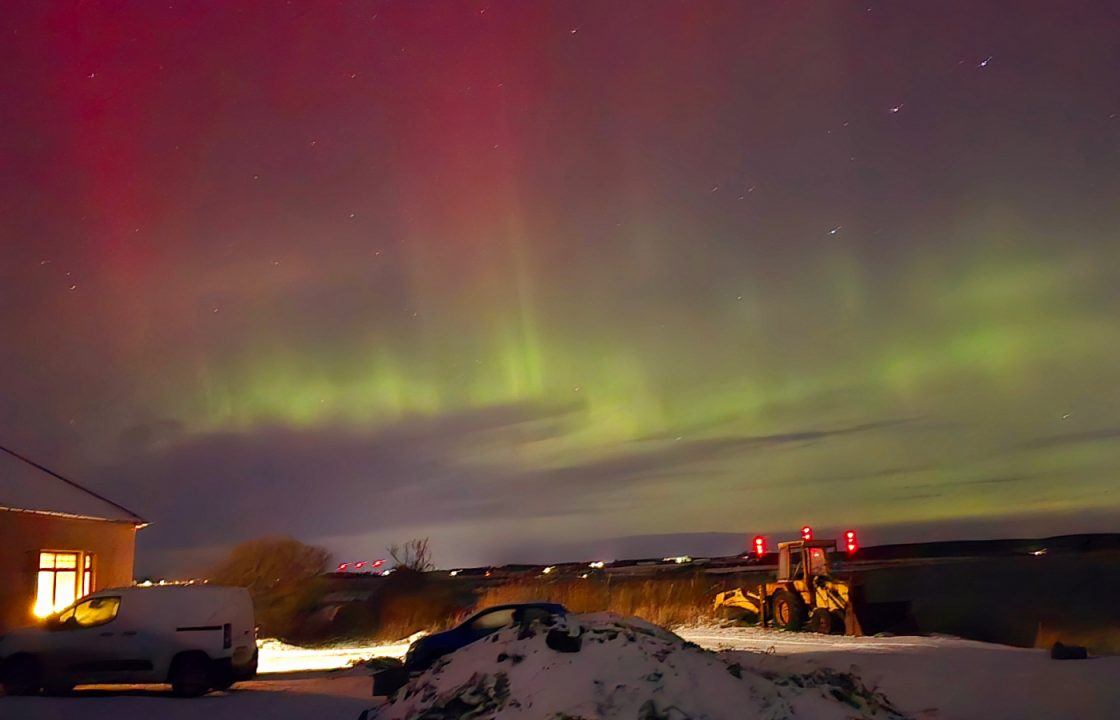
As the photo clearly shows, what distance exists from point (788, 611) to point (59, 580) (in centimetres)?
1955

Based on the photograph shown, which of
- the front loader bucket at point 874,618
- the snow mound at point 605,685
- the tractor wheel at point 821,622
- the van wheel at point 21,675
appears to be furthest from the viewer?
the tractor wheel at point 821,622

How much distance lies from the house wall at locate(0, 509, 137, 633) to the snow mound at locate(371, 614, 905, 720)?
14.8 metres

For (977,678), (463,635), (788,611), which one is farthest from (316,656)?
(977,678)

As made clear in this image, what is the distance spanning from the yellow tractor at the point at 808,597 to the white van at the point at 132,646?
16.8 m

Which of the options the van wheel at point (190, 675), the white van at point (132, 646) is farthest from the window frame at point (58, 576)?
the van wheel at point (190, 675)

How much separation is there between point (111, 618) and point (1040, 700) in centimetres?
1480

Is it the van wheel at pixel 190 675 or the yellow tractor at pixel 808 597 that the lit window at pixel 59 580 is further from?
the yellow tractor at pixel 808 597

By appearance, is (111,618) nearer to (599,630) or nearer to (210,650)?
(210,650)

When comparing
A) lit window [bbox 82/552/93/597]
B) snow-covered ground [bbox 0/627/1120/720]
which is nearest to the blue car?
snow-covered ground [bbox 0/627/1120/720]

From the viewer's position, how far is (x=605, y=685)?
9664mm

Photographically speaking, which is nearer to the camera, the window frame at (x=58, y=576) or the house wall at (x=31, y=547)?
the house wall at (x=31, y=547)

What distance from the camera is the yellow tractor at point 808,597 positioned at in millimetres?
27562

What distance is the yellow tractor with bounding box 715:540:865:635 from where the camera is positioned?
1085 inches

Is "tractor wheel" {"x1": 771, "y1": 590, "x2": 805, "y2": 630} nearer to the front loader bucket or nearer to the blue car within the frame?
the front loader bucket
